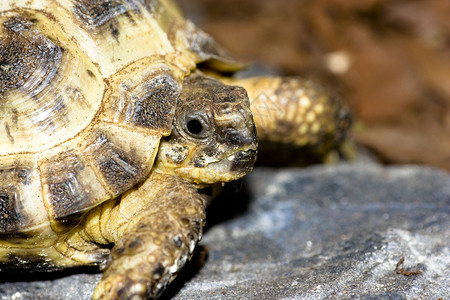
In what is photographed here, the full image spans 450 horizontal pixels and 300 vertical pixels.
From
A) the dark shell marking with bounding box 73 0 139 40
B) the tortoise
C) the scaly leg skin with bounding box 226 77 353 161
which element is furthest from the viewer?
the scaly leg skin with bounding box 226 77 353 161

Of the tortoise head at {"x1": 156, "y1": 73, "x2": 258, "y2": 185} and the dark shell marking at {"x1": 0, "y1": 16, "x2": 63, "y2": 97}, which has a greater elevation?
the dark shell marking at {"x1": 0, "y1": 16, "x2": 63, "y2": 97}

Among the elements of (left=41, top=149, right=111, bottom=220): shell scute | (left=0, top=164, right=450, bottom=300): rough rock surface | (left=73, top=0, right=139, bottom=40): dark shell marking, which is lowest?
(left=0, top=164, right=450, bottom=300): rough rock surface

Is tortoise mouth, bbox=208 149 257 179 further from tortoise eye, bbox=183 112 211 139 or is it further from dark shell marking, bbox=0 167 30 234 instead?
dark shell marking, bbox=0 167 30 234

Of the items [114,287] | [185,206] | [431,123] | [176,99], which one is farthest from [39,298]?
[431,123]

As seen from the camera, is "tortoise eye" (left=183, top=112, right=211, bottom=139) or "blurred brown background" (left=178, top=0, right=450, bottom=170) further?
"blurred brown background" (left=178, top=0, right=450, bottom=170)

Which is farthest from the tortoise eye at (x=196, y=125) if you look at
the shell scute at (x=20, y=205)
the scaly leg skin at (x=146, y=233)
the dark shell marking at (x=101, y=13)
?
the shell scute at (x=20, y=205)

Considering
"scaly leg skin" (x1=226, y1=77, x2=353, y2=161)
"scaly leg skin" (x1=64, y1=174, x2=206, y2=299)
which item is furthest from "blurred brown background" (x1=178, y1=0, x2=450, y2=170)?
"scaly leg skin" (x1=64, y1=174, x2=206, y2=299)

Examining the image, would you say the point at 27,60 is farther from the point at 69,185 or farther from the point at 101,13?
the point at 69,185
